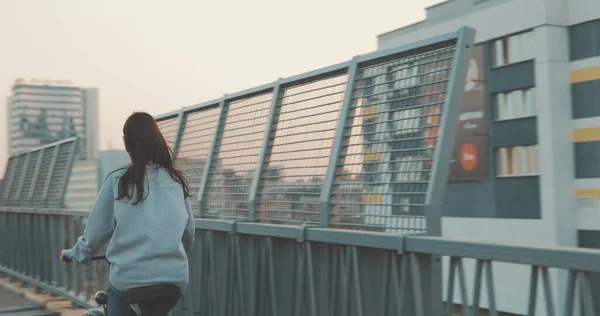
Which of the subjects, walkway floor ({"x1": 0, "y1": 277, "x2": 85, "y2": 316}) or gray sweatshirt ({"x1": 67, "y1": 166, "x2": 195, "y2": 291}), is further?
walkway floor ({"x1": 0, "y1": 277, "x2": 85, "y2": 316})

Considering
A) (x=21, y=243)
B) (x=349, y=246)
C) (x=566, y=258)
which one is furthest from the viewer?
(x=21, y=243)

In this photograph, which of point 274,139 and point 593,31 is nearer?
point 274,139

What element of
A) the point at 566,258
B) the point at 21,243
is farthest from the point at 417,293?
the point at 21,243

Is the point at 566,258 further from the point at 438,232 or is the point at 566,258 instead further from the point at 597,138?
the point at 597,138

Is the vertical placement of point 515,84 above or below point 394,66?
above

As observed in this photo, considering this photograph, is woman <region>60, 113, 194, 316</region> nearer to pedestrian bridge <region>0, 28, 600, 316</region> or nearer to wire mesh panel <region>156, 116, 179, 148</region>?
pedestrian bridge <region>0, 28, 600, 316</region>

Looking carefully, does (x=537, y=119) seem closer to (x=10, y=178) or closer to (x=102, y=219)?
(x=10, y=178)

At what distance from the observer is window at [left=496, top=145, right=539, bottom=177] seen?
44.8 m

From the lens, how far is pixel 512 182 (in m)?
45.8

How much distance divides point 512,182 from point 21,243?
1455 inches

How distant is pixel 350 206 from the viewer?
4930mm

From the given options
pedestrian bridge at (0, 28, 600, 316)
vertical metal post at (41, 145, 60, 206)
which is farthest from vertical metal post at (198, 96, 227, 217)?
vertical metal post at (41, 145, 60, 206)

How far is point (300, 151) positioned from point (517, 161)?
41720mm

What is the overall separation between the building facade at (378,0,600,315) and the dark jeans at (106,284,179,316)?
41029mm
